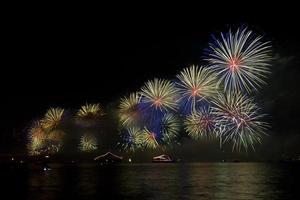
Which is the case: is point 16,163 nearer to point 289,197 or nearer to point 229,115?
point 229,115

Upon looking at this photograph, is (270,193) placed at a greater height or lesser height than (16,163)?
lesser

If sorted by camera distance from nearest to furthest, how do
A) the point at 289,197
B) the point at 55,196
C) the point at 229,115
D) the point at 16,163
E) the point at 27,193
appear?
the point at 289,197, the point at 55,196, the point at 27,193, the point at 229,115, the point at 16,163

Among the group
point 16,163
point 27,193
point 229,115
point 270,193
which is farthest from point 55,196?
point 16,163

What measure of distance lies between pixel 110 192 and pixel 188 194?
12440mm

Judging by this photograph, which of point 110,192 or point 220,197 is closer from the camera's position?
point 220,197

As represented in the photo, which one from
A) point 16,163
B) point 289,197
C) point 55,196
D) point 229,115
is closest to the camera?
point 289,197

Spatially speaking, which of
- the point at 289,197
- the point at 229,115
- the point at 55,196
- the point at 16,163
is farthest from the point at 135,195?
the point at 16,163

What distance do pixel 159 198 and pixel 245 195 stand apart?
11.1 meters

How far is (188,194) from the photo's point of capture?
6347cm

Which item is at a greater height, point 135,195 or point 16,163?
point 16,163

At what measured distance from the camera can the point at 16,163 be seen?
199 meters

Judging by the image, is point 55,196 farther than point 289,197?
Yes

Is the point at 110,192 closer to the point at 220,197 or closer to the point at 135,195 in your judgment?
the point at 135,195

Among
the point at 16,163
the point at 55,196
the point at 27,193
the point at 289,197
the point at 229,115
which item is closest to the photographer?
the point at 289,197
